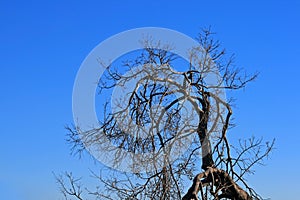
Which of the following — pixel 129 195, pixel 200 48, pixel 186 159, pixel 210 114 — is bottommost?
pixel 129 195

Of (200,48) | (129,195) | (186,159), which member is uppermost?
(200,48)

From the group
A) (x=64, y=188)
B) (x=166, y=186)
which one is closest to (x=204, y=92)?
(x=166, y=186)

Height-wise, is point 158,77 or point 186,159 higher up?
point 158,77

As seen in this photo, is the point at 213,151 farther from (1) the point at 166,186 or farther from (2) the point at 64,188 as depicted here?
(2) the point at 64,188

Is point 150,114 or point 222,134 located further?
point 222,134

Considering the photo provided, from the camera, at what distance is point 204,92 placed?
642cm

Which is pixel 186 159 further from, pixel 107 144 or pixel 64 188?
pixel 64 188

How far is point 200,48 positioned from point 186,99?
24.1 inches

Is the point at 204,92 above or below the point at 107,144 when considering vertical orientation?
above

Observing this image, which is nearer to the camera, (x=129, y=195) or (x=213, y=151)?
(x=129, y=195)

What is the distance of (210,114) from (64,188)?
→ 193 cm

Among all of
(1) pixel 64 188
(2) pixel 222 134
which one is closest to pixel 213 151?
(2) pixel 222 134

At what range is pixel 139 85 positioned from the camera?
20.4ft

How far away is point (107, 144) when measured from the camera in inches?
245
